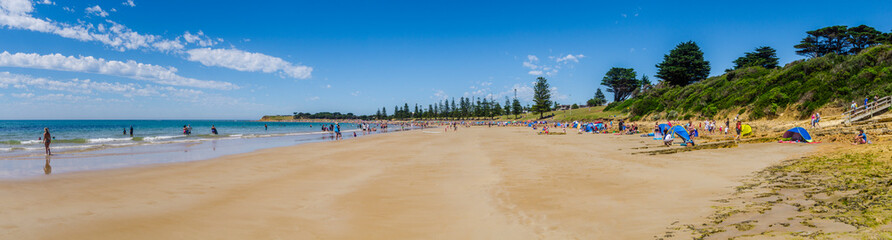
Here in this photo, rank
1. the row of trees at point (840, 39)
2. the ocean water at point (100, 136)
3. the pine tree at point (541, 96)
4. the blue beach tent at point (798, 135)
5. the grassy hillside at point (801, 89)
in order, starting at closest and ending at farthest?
the blue beach tent at point (798, 135) → the ocean water at point (100, 136) → the grassy hillside at point (801, 89) → the row of trees at point (840, 39) → the pine tree at point (541, 96)

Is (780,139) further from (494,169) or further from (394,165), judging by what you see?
(394,165)

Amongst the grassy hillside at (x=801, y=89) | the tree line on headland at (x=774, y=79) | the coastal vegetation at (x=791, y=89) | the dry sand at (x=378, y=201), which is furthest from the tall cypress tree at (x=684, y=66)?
the dry sand at (x=378, y=201)

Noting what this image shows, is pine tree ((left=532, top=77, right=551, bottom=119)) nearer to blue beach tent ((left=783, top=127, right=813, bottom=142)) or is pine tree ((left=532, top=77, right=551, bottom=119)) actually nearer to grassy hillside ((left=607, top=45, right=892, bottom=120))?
grassy hillside ((left=607, top=45, right=892, bottom=120))

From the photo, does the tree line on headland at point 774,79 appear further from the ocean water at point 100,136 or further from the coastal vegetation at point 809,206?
the ocean water at point 100,136

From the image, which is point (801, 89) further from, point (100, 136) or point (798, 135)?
point (100, 136)

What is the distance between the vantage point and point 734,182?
25.3ft

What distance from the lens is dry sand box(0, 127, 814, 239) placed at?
5.21 m

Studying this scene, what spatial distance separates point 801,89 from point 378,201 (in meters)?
35.0

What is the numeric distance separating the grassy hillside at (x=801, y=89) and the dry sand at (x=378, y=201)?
21.2 metres

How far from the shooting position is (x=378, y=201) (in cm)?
713

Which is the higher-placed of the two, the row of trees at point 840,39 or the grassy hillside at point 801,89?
the row of trees at point 840,39

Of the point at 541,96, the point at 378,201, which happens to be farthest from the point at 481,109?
the point at 378,201

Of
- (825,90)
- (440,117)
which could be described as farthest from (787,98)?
(440,117)

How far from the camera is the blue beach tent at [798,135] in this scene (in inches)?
603
